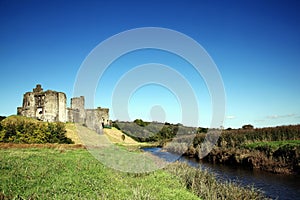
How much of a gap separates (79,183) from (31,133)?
25320 mm

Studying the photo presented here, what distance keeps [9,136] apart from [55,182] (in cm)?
2467

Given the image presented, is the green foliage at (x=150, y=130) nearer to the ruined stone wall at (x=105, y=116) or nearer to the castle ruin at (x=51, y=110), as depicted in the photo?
the ruined stone wall at (x=105, y=116)

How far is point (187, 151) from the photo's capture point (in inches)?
1328

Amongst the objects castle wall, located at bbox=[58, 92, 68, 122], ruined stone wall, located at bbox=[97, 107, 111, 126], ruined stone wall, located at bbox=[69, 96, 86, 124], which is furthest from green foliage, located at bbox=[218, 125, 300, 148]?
ruined stone wall, located at bbox=[97, 107, 111, 126]

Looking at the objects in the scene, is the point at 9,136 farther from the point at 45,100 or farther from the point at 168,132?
the point at 168,132

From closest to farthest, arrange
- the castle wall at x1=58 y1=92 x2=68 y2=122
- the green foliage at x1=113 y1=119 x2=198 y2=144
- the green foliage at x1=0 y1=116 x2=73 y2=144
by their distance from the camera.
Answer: the green foliage at x1=0 y1=116 x2=73 y2=144, the castle wall at x1=58 y1=92 x2=68 y2=122, the green foliage at x1=113 y1=119 x2=198 y2=144

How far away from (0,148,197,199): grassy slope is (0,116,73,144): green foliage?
18683mm

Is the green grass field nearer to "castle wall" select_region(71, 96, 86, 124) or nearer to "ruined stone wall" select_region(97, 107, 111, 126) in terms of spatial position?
"castle wall" select_region(71, 96, 86, 124)

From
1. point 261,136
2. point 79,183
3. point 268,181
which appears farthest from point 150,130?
point 79,183

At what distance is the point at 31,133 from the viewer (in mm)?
32656

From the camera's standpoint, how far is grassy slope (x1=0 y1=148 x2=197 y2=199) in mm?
9305

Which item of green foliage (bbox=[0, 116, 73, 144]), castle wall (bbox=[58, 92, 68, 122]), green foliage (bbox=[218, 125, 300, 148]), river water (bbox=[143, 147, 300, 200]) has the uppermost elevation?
castle wall (bbox=[58, 92, 68, 122])

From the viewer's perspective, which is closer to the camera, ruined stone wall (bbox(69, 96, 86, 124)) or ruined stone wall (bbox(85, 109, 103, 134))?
ruined stone wall (bbox(85, 109, 103, 134))

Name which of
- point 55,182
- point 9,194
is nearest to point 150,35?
point 55,182
